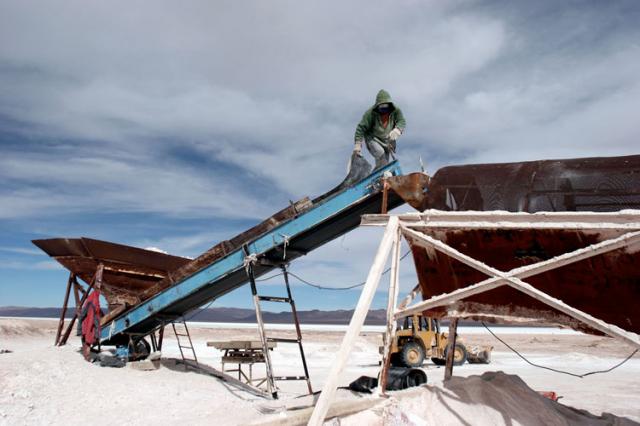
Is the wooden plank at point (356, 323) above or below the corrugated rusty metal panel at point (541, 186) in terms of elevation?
below

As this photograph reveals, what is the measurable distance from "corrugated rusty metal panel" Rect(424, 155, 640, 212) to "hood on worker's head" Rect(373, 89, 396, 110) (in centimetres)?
267

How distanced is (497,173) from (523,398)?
121 inches

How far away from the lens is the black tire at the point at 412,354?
59.8 ft

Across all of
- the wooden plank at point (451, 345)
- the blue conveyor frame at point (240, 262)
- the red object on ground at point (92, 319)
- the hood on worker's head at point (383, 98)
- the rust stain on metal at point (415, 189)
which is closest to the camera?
the rust stain on metal at point (415, 189)

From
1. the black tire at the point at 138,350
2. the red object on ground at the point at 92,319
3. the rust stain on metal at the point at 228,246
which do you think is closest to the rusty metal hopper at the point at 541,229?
the rust stain on metal at the point at 228,246

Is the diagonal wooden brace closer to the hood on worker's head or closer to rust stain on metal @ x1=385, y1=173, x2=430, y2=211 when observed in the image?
rust stain on metal @ x1=385, y1=173, x2=430, y2=211

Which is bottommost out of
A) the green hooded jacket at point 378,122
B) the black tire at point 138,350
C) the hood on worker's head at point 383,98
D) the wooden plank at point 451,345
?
the black tire at point 138,350

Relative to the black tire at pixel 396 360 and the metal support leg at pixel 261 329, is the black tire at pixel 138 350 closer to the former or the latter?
the metal support leg at pixel 261 329

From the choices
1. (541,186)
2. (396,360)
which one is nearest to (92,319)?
(541,186)

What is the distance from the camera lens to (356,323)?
14.2 ft

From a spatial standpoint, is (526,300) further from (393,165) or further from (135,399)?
(135,399)

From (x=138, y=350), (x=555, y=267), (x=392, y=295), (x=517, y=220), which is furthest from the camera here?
(x=138, y=350)

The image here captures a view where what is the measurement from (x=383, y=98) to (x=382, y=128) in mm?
503

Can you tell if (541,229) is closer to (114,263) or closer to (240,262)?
(240,262)
